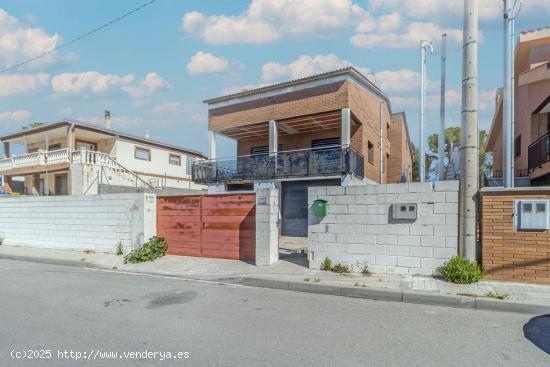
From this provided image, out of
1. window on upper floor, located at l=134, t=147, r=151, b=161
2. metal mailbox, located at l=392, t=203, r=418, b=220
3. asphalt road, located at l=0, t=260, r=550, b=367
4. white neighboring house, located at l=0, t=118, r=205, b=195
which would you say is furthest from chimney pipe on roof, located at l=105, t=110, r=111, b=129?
metal mailbox, located at l=392, t=203, r=418, b=220

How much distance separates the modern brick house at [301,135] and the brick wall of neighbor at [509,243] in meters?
7.36

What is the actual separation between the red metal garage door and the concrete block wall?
0.32 metres

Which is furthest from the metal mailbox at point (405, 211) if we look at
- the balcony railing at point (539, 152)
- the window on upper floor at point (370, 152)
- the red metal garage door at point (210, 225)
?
the window on upper floor at point (370, 152)

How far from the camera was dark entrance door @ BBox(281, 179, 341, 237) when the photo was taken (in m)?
14.9

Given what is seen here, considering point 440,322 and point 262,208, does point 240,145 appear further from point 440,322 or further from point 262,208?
point 440,322

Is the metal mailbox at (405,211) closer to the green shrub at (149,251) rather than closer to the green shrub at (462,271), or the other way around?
the green shrub at (462,271)

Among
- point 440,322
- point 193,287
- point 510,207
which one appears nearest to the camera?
point 440,322

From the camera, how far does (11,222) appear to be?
14984 millimetres

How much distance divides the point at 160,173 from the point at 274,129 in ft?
46.9

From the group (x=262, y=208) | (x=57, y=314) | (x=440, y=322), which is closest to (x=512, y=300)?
(x=440, y=322)

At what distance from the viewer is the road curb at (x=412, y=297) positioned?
5.32 meters

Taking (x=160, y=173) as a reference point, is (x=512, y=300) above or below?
below

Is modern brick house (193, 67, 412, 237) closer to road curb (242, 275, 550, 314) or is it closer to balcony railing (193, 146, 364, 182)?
balcony railing (193, 146, 364, 182)

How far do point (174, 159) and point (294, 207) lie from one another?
16.6 meters
